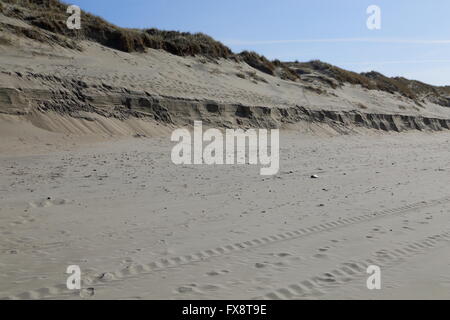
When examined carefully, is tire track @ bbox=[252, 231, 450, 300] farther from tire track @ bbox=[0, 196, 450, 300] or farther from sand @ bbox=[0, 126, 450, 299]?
tire track @ bbox=[0, 196, 450, 300]

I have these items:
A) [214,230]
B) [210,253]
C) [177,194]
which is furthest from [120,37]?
[210,253]

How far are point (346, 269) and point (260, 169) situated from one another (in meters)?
5.81

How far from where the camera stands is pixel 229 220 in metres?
5.75

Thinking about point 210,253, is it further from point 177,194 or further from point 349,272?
point 177,194

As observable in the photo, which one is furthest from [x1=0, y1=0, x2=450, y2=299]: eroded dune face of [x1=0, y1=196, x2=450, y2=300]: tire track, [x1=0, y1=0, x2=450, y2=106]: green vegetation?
[x1=0, y1=0, x2=450, y2=106]: green vegetation

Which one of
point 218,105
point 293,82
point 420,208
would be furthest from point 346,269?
point 293,82

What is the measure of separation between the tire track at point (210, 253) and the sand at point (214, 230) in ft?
0.05

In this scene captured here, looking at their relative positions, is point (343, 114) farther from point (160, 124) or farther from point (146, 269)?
point (146, 269)

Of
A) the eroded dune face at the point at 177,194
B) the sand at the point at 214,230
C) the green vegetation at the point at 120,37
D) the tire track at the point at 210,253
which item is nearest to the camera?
the tire track at the point at 210,253

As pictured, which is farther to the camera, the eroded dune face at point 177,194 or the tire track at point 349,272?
the eroded dune face at point 177,194

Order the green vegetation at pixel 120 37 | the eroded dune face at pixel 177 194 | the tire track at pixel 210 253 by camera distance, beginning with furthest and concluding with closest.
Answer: the green vegetation at pixel 120 37 → the eroded dune face at pixel 177 194 → the tire track at pixel 210 253

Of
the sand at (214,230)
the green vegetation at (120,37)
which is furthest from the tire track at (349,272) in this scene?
the green vegetation at (120,37)

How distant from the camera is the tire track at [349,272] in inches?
140

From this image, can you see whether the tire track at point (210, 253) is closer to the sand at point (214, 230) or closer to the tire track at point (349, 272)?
the sand at point (214, 230)
